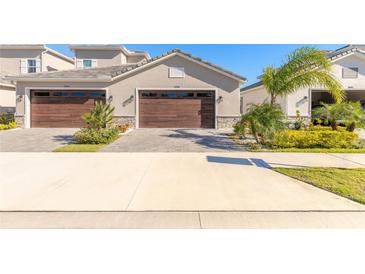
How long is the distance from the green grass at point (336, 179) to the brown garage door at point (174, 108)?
979 centimetres

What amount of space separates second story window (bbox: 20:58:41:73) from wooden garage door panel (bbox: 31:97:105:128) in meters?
8.36

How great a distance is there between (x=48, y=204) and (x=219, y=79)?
44.6 ft

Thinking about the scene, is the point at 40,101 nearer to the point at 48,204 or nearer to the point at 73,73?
the point at 73,73

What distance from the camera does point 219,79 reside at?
16.0 metres

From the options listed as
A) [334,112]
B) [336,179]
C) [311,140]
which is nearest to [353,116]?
[334,112]

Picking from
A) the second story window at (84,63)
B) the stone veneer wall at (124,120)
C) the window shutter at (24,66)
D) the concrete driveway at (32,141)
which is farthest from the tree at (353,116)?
the window shutter at (24,66)

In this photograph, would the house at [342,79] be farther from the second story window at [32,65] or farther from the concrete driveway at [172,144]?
the second story window at [32,65]

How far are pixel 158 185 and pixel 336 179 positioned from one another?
425cm

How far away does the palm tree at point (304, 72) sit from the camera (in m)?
10.7

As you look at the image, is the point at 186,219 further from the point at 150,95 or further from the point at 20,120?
the point at 20,120

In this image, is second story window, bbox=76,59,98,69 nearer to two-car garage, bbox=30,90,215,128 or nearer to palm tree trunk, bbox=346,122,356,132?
two-car garage, bbox=30,90,215,128

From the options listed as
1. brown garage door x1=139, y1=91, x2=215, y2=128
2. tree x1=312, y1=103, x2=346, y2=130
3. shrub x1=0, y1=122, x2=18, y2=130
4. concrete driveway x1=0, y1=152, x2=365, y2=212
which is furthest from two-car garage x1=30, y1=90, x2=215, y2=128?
concrete driveway x1=0, y1=152, x2=365, y2=212

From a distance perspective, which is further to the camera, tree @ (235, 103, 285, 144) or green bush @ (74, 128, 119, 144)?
green bush @ (74, 128, 119, 144)

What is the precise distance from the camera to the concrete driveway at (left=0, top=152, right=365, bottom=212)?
4.32 meters
